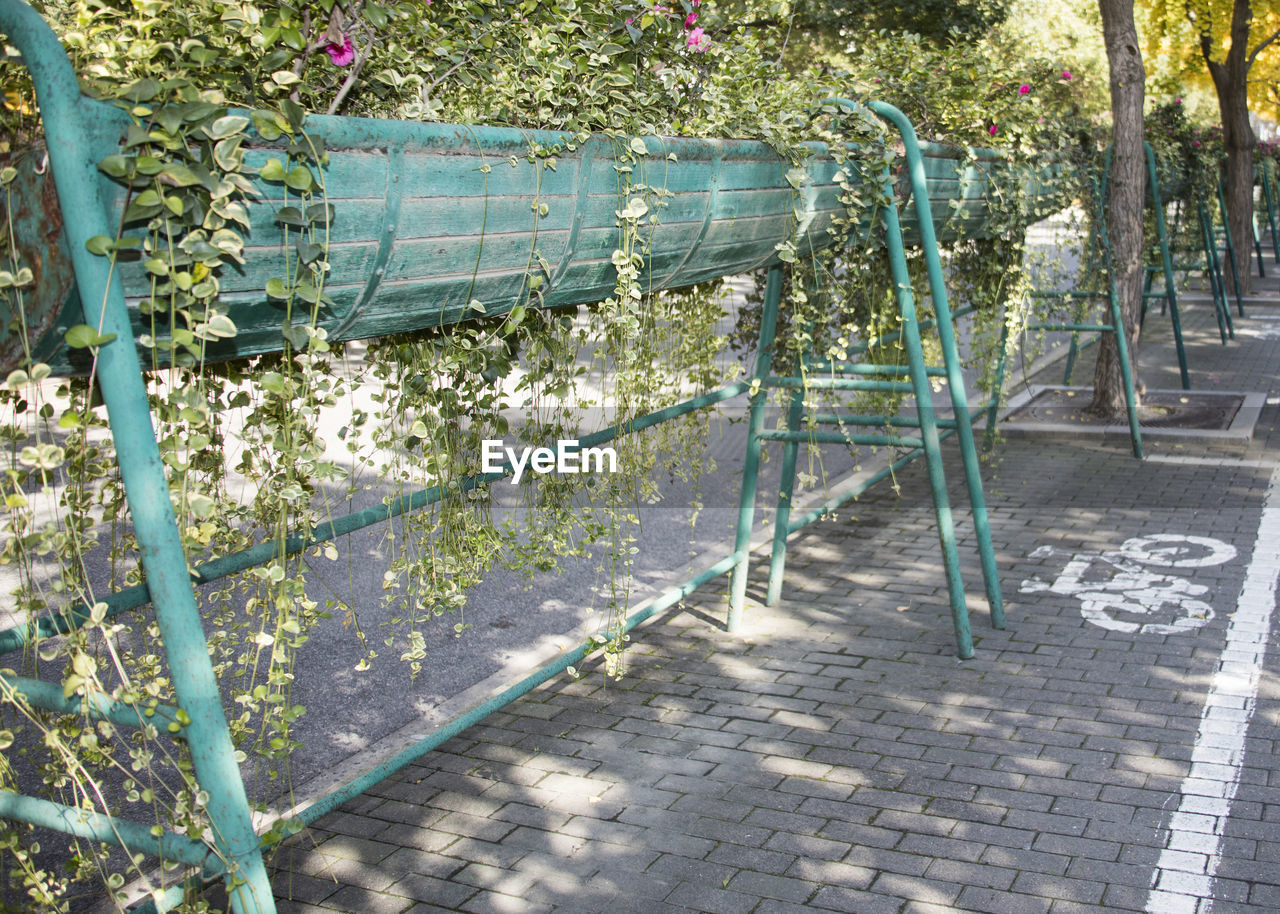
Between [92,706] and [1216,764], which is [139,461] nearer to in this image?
[92,706]

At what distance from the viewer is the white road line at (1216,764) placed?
3.20 m

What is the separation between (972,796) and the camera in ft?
12.4

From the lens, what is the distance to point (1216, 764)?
3891 millimetres

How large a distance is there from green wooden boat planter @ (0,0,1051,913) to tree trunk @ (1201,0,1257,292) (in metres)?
14.1

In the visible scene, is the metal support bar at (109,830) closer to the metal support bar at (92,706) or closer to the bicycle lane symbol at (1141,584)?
the metal support bar at (92,706)

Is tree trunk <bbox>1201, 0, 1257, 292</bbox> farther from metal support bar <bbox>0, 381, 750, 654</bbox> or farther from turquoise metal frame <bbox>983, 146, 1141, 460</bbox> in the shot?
metal support bar <bbox>0, 381, 750, 654</bbox>

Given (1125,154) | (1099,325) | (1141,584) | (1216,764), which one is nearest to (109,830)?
(1216,764)

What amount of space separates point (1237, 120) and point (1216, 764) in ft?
47.3

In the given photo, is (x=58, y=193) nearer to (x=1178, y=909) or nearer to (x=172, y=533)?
(x=172, y=533)

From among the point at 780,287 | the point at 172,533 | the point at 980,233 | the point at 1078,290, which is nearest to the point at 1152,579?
the point at 980,233

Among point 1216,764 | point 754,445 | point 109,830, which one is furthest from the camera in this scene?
point 754,445

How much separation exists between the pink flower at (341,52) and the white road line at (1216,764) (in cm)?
300

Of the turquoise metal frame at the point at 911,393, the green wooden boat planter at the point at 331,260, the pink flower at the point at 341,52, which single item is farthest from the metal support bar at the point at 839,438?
the pink flower at the point at 341,52

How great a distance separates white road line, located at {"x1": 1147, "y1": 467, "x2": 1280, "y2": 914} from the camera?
320 centimetres
